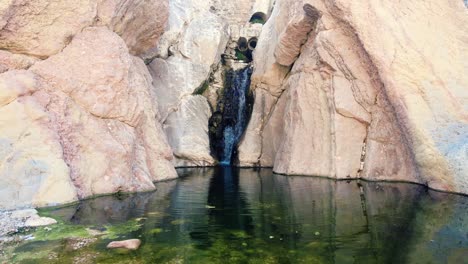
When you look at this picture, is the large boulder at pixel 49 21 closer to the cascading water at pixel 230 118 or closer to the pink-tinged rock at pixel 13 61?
the pink-tinged rock at pixel 13 61

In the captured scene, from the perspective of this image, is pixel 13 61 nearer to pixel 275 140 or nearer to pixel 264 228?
pixel 264 228

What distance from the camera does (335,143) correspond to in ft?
59.1

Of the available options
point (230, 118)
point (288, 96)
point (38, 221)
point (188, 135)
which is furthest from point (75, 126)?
point (230, 118)

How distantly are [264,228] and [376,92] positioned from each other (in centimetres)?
1064

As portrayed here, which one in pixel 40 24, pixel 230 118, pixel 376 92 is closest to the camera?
pixel 40 24

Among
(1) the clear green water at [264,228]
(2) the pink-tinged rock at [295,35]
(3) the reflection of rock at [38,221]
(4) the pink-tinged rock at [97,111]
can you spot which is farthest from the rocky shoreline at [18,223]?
(2) the pink-tinged rock at [295,35]

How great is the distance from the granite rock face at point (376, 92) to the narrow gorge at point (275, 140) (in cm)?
6

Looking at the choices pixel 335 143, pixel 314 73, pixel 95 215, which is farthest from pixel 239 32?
pixel 95 215

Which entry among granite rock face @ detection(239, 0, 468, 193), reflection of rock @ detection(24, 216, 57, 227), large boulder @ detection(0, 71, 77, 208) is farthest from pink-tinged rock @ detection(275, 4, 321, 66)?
reflection of rock @ detection(24, 216, 57, 227)

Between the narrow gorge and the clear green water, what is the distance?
6cm

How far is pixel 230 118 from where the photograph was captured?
28.0 m

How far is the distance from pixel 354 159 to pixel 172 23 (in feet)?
54.2

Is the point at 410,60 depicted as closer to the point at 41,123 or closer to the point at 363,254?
the point at 363,254

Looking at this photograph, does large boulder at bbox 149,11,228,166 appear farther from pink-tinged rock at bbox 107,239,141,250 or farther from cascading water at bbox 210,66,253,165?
pink-tinged rock at bbox 107,239,141,250
